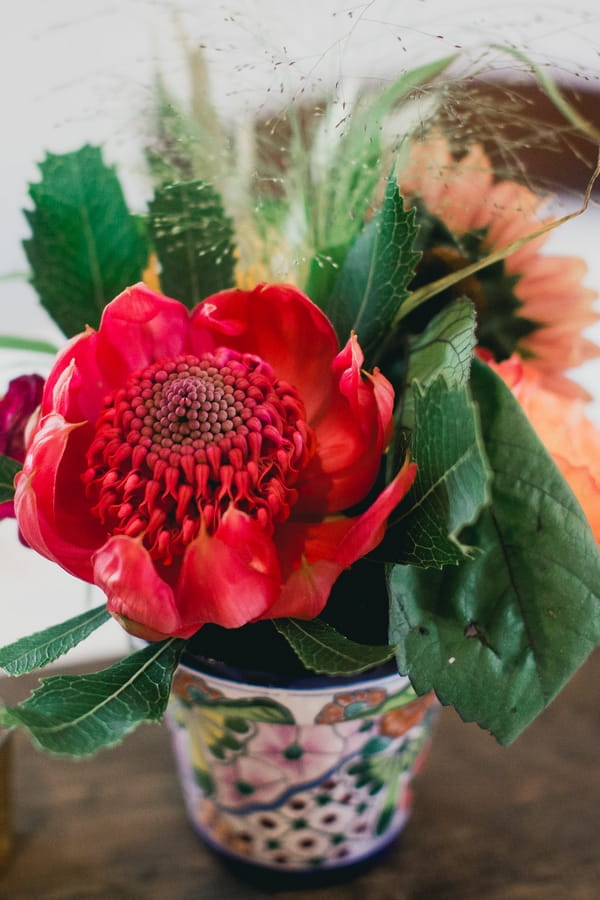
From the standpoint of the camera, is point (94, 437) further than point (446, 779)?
No

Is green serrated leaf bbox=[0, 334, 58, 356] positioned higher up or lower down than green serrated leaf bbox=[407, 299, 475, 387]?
lower down

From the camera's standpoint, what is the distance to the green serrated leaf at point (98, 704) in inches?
7.6

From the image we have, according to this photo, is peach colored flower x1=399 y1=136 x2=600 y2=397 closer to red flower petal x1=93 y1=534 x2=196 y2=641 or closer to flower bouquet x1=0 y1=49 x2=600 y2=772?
flower bouquet x1=0 y1=49 x2=600 y2=772

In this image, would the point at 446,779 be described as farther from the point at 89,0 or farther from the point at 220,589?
the point at 89,0

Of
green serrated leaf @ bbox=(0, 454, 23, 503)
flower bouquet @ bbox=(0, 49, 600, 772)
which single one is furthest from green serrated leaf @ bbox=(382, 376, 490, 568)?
green serrated leaf @ bbox=(0, 454, 23, 503)

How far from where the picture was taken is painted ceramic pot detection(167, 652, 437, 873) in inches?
10.7

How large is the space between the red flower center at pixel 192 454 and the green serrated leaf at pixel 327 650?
1.1 inches

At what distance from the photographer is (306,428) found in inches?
8.9

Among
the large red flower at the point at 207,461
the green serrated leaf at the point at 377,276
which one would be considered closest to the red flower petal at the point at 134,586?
the large red flower at the point at 207,461

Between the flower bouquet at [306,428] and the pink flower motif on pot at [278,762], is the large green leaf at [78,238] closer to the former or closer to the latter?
the flower bouquet at [306,428]

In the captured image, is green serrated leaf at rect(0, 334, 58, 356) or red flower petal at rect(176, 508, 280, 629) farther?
green serrated leaf at rect(0, 334, 58, 356)

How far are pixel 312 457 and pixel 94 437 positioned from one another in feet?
0.19

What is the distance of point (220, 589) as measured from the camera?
0.64 feet

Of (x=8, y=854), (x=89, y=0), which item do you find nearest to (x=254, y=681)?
(x=8, y=854)
